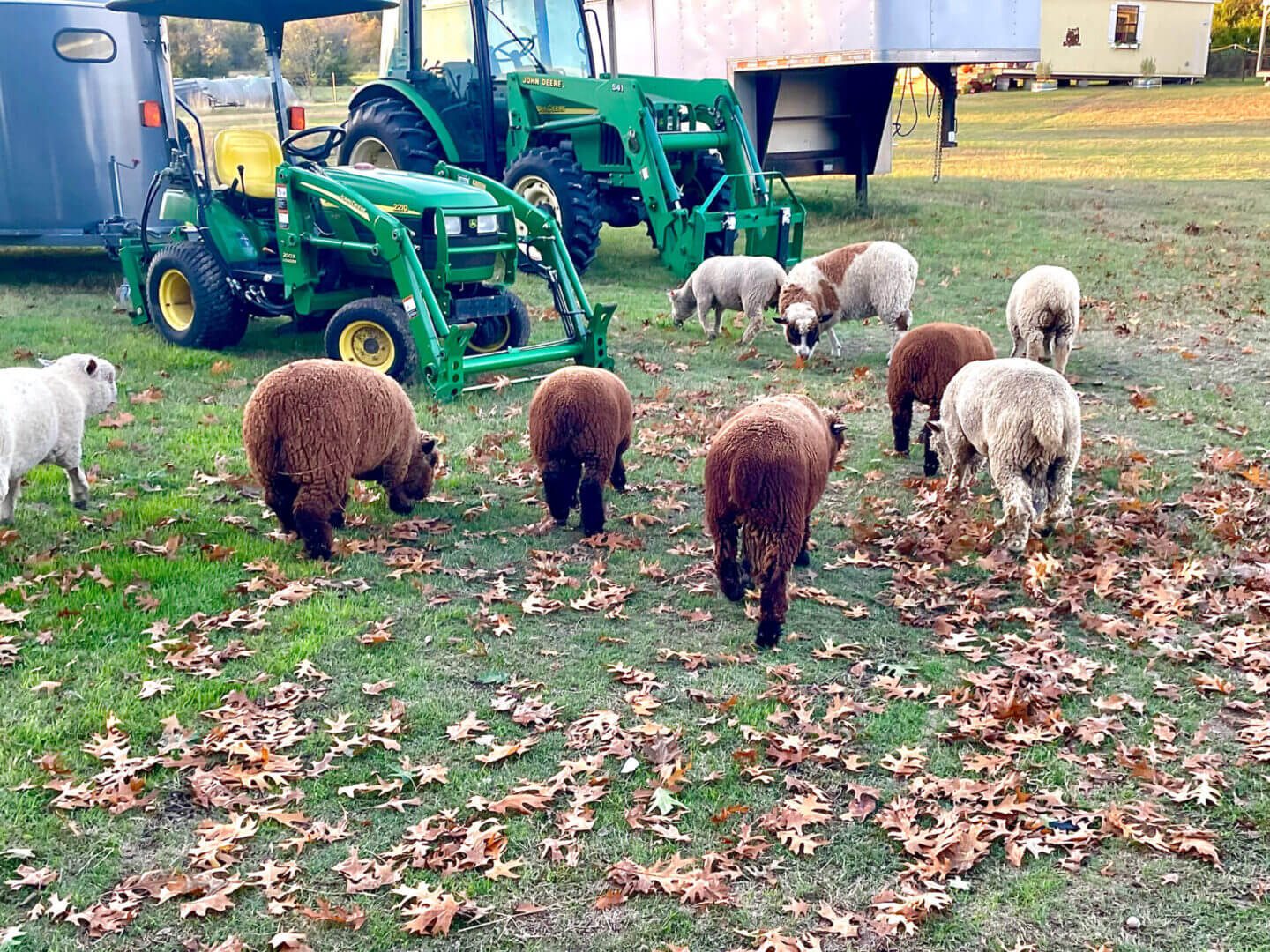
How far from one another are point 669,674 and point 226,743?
1.95 metres

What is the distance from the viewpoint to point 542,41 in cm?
1509

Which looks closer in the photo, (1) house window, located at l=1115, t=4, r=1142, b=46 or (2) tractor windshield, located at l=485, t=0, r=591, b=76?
(2) tractor windshield, located at l=485, t=0, r=591, b=76

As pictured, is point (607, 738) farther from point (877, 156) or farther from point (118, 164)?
point (877, 156)

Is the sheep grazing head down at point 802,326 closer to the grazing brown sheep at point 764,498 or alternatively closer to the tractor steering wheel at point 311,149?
the tractor steering wheel at point 311,149

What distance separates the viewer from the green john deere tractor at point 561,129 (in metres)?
14.3

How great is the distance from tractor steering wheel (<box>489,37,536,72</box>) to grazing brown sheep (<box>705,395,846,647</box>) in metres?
10.8

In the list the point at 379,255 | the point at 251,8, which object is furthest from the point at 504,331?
the point at 251,8

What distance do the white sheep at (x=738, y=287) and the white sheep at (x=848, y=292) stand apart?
514mm

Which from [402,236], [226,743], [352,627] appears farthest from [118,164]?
[226,743]

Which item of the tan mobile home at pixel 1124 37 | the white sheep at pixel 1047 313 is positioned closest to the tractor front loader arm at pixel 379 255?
the white sheep at pixel 1047 313

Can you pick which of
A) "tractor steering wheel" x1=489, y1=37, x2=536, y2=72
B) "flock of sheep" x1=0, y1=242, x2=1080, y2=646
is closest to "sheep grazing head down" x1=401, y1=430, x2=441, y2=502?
"flock of sheep" x1=0, y1=242, x2=1080, y2=646

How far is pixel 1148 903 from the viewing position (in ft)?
12.1

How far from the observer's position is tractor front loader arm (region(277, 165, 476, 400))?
29.7ft

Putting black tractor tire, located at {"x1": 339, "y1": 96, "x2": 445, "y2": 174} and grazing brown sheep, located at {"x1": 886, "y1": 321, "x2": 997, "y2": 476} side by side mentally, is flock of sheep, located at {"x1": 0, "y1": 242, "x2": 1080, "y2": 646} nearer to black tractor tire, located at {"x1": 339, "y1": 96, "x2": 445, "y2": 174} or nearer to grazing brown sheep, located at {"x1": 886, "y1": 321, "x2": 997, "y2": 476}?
grazing brown sheep, located at {"x1": 886, "y1": 321, "x2": 997, "y2": 476}
